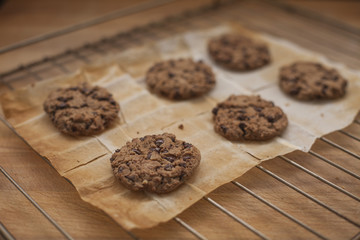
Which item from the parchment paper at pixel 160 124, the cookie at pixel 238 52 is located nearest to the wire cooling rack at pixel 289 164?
the parchment paper at pixel 160 124

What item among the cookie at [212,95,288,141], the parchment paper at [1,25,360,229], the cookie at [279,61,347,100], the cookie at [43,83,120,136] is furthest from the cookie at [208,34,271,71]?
the cookie at [43,83,120,136]

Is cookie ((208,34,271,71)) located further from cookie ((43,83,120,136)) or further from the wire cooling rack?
cookie ((43,83,120,136))

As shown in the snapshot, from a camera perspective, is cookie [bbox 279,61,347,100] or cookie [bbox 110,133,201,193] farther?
cookie [bbox 279,61,347,100]

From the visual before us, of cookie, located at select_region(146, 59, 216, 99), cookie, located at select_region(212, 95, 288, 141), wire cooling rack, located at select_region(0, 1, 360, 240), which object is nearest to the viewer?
wire cooling rack, located at select_region(0, 1, 360, 240)

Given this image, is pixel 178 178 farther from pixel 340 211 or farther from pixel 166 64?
pixel 166 64

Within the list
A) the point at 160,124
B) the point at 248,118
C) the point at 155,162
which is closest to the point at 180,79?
the point at 160,124

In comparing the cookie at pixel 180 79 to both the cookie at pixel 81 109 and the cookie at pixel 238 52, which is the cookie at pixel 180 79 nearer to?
the cookie at pixel 238 52
